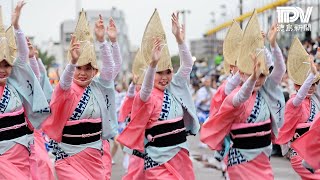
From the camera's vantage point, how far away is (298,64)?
26.6 ft

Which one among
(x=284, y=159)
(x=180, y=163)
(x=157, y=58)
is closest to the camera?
(x=157, y=58)

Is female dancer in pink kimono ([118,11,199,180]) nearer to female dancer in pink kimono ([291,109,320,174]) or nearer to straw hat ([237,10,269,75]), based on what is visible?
straw hat ([237,10,269,75])

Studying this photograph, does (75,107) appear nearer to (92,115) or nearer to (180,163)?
(92,115)

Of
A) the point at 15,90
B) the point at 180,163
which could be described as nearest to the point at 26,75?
the point at 15,90

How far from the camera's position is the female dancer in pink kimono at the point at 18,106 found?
20.9 ft

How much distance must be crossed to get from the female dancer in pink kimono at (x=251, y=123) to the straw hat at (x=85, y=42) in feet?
4.46

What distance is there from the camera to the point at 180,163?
271 inches

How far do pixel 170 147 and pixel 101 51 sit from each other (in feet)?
3.82

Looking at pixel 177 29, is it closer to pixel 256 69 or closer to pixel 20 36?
pixel 256 69

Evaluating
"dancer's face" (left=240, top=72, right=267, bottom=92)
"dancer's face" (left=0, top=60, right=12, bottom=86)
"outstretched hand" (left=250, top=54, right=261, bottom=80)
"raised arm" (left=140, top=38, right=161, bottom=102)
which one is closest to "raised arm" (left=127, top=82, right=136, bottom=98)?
"raised arm" (left=140, top=38, right=161, bottom=102)

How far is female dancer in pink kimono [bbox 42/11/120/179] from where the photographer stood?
262 inches

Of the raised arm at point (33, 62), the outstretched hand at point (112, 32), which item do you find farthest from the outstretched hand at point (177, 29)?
the raised arm at point (33, 62)

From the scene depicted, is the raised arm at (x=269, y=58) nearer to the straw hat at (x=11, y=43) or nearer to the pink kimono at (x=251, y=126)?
the pink kimono at (x=251, y=126)

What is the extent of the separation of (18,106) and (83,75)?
738mm
